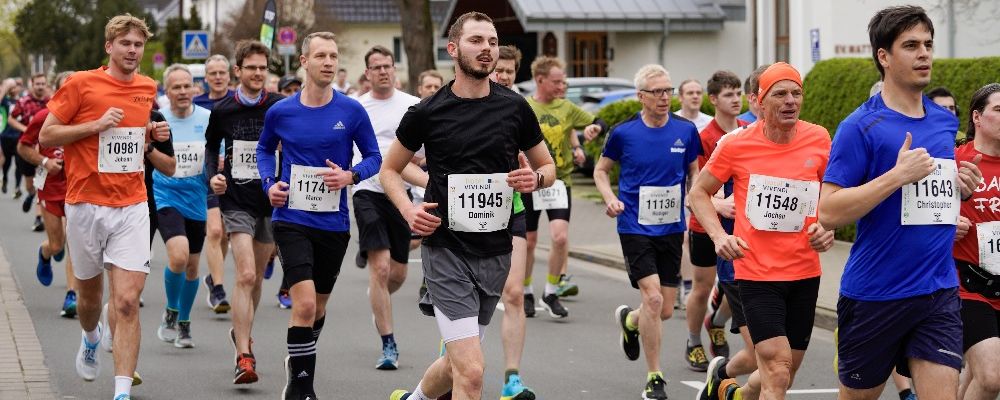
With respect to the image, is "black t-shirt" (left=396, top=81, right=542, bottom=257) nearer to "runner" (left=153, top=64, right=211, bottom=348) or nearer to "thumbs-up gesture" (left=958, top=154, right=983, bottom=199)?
"thumbs-up gesture" (left=958, top=154, right=983, bottom=199)

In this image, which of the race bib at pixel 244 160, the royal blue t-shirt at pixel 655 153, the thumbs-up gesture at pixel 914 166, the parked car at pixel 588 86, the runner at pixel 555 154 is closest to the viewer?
the thumbs-up gesture at pixel 914 166

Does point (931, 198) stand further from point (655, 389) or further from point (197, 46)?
point (197, 46)

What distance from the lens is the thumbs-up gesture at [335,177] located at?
8.16 metres

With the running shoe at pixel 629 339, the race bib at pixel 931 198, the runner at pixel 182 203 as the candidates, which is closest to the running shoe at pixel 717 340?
the running shoe at pixel 629 339

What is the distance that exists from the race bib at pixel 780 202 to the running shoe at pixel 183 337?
5.04 meters

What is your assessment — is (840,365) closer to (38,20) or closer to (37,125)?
(37,125)

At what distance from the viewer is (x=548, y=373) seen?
9.73 m

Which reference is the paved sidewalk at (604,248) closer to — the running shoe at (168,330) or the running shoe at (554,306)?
the running shoe at (554,306)

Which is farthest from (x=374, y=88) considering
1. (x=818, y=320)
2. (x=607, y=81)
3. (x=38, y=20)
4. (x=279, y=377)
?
(x=38, y=20)

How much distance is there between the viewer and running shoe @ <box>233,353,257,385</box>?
355 inches

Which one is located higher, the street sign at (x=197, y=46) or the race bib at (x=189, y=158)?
the street sign at (x=197, y=46)

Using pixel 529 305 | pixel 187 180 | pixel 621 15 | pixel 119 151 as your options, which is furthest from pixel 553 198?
pixel 621 15

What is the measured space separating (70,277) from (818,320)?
568 centimetres

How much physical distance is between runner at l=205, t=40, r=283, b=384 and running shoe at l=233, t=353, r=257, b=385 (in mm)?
474
